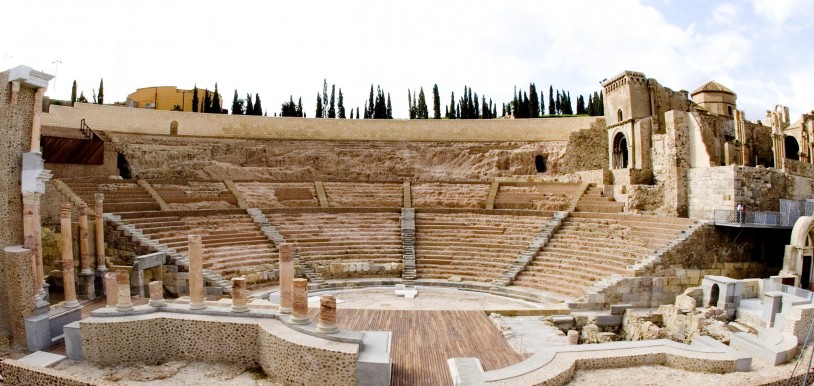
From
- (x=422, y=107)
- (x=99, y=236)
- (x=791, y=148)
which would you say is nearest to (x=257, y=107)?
(x=422, y=107)

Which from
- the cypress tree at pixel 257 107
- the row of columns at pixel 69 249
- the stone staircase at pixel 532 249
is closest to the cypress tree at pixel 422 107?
the cypress tree at pixel 257 107

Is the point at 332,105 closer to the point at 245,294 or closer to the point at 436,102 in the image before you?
the point at 436,102

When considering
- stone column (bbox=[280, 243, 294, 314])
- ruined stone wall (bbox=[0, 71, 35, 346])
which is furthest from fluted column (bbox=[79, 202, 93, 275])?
stone column (bbox=[280, 243, 294, 314])

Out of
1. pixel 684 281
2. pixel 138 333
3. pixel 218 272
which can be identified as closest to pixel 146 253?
pixel 218 272

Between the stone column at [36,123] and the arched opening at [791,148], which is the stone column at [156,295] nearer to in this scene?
the stone column at [36,123]

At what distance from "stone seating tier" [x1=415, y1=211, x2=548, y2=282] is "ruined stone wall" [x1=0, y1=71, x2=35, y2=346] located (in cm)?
1361

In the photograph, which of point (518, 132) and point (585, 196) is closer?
point (585, 196)

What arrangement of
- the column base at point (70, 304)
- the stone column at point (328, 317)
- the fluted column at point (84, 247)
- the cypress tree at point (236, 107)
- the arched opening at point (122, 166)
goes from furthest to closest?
the cypress tree at point (236, 107) → the arched opening at point (122, 166) → the fluted column at point (84, 247) → the column base at point (70, 304) → the stone column at point (328, 317)

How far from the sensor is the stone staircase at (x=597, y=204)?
958 inches

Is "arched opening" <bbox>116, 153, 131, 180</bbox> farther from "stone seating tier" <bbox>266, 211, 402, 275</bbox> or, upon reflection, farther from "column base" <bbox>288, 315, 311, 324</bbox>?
"column base" <bbox>288, 315, 311, 324</bbox>

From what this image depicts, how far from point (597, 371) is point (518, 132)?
89.8ft

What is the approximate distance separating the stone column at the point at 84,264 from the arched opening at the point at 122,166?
14.0m

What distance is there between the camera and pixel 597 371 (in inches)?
424

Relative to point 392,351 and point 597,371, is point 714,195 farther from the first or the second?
point 392,351
